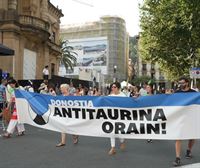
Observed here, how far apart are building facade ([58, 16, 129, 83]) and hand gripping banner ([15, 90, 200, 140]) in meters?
87.8

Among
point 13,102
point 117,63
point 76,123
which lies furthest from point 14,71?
point 117,63

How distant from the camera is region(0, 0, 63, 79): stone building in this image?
110 ft

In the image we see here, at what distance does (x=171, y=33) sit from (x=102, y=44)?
6509 cm

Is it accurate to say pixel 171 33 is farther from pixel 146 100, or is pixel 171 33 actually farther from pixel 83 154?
pixel 83 154

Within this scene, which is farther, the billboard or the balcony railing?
the billboard

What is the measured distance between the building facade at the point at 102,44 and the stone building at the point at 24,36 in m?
56.2

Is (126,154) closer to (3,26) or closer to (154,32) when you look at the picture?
(3,26)

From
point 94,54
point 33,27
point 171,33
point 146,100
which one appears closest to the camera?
point 146,100

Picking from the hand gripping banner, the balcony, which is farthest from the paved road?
the balcony

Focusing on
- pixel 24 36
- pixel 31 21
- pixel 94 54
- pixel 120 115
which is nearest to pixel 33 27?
pixel 31 21

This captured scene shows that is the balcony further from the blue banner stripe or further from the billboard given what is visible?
the billboard

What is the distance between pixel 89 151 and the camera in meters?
10.0

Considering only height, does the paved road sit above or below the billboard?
below

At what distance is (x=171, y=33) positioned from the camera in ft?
118
